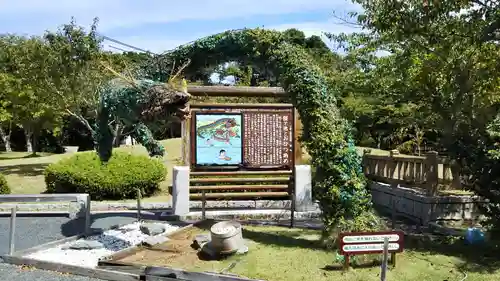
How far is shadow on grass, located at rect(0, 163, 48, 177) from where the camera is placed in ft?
69.5

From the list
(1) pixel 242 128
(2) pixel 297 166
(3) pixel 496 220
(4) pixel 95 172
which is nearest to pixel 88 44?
(4) pixel 95 172

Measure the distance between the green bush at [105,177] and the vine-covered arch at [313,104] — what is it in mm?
6469

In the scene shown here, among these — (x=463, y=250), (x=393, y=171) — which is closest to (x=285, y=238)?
(x=463, y=250)

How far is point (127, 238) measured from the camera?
9.76m

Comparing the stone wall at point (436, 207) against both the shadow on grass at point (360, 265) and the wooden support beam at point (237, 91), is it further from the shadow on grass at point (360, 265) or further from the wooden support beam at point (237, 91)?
the shadow on grass at point (360, 265)

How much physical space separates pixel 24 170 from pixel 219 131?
11871 mm

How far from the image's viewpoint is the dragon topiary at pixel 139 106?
28.6ft

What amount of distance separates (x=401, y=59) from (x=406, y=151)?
12.9 meters


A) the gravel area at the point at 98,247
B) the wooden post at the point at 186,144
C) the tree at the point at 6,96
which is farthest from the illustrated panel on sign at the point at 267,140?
the tree at the point at 6,96

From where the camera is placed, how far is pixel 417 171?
45.0ft

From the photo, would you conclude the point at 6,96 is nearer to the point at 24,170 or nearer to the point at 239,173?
the point at 24,170

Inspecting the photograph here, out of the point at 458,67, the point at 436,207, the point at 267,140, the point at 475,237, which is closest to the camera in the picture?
the point at 475,237

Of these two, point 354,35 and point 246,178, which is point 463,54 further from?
point 246,178

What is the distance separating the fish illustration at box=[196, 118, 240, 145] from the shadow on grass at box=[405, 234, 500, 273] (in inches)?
216
